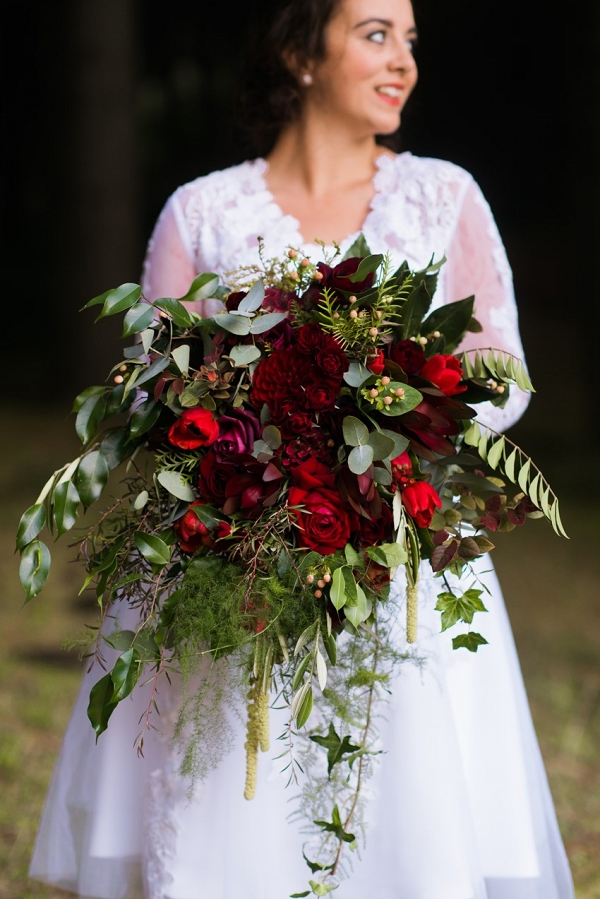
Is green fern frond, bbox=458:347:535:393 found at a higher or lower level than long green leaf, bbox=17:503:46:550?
higher

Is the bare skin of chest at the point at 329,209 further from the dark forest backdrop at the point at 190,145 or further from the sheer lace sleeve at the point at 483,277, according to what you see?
the dark forest backdrop at the point at 190,145

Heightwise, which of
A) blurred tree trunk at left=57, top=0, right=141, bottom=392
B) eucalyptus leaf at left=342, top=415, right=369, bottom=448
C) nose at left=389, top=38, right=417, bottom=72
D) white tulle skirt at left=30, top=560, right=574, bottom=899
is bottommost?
white tulle skirt at left=30, top=560, right=574, bottom=899

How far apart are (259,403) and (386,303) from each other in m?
0.24

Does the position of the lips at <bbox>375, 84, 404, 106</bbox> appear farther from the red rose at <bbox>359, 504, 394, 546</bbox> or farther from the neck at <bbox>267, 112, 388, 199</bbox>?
the red rose at <bbox>359, 504, 394, 546</bbox>

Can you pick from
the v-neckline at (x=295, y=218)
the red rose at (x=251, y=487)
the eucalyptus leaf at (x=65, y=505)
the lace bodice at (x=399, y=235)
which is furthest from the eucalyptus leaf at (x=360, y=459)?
the v-neckline at (x=295, y=218)

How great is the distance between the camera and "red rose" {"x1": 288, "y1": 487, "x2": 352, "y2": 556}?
1.41 m

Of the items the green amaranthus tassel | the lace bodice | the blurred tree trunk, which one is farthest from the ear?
the blurred tree trunk

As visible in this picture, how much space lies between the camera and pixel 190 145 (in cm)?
865

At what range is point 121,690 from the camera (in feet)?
4.79

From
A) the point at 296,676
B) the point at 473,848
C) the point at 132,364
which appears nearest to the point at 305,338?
the point at 132,364

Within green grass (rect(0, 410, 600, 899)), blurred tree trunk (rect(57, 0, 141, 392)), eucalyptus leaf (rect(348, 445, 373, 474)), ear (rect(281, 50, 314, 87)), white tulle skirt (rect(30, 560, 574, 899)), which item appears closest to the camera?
eucalyptus leaf (rect(348, 445, 373, 474))

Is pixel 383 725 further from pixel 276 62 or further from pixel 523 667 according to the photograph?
pixel 523 667

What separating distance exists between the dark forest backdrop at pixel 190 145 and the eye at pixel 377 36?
420 cm

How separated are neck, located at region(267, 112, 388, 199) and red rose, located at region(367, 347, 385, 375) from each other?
0.84 meters
